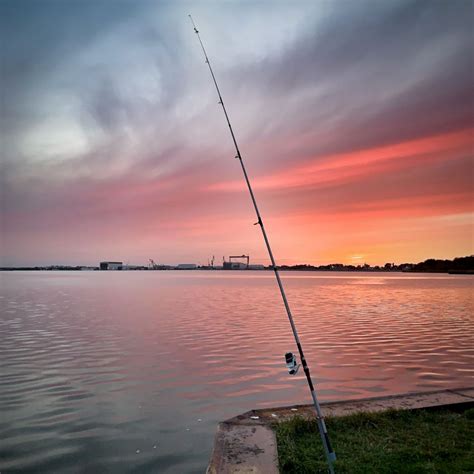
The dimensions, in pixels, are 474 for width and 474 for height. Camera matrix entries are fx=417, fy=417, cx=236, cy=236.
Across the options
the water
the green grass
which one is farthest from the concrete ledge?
the water

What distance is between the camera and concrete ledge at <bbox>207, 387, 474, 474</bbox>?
4.75 metres

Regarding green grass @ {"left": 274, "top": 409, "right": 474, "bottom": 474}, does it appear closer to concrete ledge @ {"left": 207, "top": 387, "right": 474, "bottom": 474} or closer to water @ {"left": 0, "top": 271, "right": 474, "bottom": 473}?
concrete ledge @ {"left": 207, "top": 387, "right": 474, "bottom": 474}

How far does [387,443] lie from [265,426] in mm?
1617

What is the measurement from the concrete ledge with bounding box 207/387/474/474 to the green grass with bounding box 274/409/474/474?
0.53 feet

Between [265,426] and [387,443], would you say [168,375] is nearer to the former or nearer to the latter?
[265,426]

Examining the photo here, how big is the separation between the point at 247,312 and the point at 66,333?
1137 cm

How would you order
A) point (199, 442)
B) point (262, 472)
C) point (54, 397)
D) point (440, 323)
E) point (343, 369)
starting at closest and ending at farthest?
point (262, 472) < point (199, 442) < point (54, 397) < point (343, 369) < point (440, 323)

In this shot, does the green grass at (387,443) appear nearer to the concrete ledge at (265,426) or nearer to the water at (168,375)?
the concrete ledge at (265,426)

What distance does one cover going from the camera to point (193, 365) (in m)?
11.8

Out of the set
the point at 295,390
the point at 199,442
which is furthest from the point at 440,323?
the point at 199,442

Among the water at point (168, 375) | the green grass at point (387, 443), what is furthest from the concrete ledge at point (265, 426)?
the water at point (168, 375)

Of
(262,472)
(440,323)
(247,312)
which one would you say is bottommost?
(440,323)

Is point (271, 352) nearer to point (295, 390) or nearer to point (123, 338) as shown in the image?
point (295, 390)

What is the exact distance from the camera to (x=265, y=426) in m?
5.87
